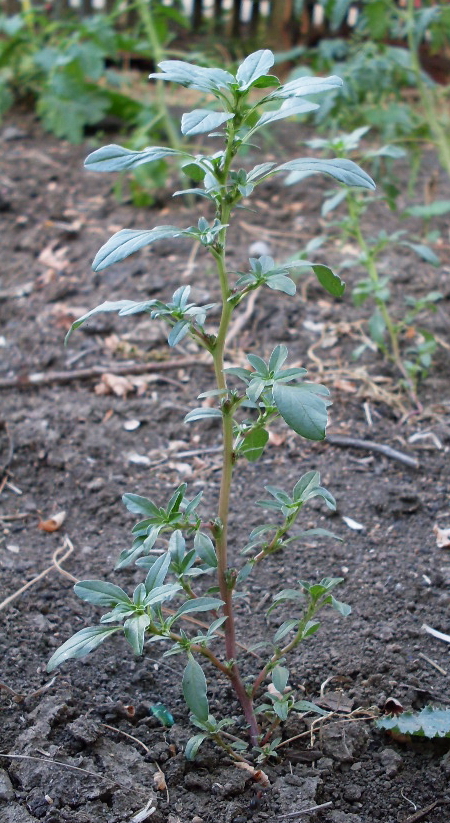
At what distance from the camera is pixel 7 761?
4.61 ft

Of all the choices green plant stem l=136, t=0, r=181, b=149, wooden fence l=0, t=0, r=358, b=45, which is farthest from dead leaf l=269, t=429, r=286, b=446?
wooden fence l=0, t=0, r=358, b=45

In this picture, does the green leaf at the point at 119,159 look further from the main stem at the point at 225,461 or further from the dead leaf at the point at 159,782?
the dead leaf at the point at 159,782

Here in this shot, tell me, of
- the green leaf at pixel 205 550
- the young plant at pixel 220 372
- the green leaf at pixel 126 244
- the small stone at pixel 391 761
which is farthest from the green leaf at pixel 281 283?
the small stone at pixel 391 761

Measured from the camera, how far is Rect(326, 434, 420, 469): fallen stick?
222 cm

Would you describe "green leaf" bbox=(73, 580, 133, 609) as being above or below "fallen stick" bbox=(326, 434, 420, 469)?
above

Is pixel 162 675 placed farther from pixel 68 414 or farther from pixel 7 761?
pixel 68 414

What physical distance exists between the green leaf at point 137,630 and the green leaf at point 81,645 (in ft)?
0.10

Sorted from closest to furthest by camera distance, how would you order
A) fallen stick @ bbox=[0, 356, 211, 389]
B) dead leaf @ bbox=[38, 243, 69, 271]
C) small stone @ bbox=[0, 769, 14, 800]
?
small stone @ bbox=[0, 769, 14, 800] → fallen stick @ bbox=[0, 356, 211, 389] → dead leaf @ bbox=[38, 243, 69, 271]

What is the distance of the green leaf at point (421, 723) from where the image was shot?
1477mm

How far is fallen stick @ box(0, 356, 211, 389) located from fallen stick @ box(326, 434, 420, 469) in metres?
0.58

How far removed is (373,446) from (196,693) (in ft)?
Answer: 3.82

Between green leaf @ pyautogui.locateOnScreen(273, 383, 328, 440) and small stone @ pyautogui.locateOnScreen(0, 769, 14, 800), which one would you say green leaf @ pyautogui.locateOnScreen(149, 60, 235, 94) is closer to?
green leaf @ pyautogui.locateOnScreen(273, 383, 328, 440)

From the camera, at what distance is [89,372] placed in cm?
262

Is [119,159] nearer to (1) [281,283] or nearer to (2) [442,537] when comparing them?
(1) [281,283]
